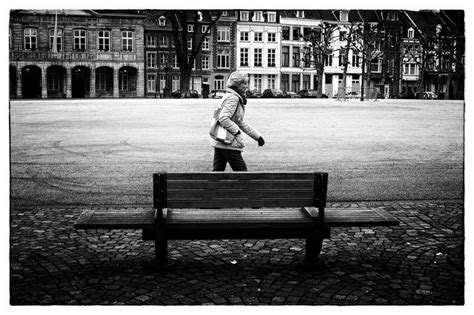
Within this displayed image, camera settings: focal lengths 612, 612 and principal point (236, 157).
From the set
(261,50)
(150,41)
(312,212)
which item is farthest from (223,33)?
(150,41)

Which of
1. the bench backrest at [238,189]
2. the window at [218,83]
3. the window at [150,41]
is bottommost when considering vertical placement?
the bench backrest at [238,189]

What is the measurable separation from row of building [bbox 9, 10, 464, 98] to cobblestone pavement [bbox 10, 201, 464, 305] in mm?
1593

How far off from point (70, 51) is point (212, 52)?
8.37m

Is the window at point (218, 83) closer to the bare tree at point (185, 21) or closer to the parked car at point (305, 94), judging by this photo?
the parked car at point (305, 94)

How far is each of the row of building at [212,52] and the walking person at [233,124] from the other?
2.65ft

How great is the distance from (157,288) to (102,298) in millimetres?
438

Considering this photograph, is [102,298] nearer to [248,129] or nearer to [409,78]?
[248,129]

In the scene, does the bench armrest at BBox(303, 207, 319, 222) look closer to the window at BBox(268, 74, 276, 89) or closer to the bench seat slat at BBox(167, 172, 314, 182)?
the bench seat slat at BBox(167, 172, 314, 182)

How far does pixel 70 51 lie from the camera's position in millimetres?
17734

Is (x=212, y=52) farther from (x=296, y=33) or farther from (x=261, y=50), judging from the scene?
(x=296, y=33)

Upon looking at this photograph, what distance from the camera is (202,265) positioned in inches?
209

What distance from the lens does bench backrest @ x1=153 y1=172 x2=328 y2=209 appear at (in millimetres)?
4906

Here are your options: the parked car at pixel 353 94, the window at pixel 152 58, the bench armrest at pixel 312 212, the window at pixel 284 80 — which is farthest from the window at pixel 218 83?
the bench armrest at pixel 312 212

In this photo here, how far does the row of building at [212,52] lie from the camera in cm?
770
